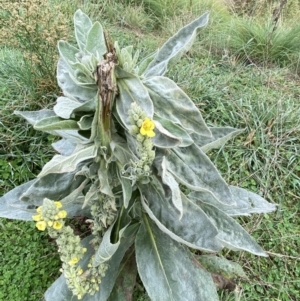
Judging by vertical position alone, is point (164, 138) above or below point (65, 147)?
above

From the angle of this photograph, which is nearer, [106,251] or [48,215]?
[48,215]

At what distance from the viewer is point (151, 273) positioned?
5.96 feet

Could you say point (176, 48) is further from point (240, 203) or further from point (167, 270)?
point (167, 270)

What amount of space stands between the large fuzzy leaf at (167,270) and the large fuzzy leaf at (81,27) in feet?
2.81

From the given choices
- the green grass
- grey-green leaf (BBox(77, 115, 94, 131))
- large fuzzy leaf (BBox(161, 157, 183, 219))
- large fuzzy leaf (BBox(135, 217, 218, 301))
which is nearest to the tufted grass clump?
the green grass

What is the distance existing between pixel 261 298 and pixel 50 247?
1.23 m

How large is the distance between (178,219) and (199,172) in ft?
0.66

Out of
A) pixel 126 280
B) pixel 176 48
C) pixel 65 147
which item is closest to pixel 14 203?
pixel 65 147

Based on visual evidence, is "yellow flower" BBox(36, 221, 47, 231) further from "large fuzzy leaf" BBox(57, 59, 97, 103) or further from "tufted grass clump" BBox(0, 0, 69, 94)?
"tufted grass clump" BBox(0, 0, 69, 94)

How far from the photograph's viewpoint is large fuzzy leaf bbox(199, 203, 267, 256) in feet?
6.04

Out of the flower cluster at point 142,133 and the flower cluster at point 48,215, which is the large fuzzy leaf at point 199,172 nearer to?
the flower cluster at point 142,133

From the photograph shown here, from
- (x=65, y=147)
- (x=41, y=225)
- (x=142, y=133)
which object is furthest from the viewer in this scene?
(x=65, y=147)

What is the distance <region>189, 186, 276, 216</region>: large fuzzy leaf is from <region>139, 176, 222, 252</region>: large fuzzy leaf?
1.00 ft

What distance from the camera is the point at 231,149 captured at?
3053 millimetres
